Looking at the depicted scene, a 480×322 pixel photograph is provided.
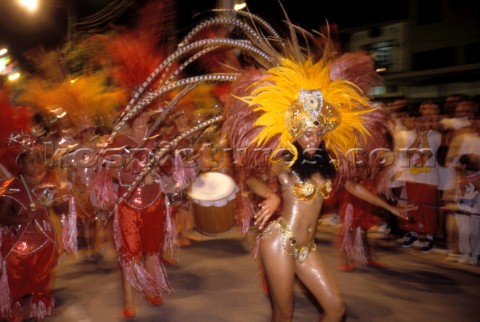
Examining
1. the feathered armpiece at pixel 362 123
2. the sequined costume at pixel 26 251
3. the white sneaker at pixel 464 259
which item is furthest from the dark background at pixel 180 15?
the sequined costume at pixel 26 251

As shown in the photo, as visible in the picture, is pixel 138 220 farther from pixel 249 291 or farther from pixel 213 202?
pixel 213 202

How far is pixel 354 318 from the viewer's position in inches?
160

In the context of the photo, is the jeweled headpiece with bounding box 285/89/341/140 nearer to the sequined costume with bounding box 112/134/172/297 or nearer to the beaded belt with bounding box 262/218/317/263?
the beaded belt with bounding box 262/218/317/263

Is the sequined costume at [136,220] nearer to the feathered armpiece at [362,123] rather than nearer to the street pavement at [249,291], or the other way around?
the street pavement at [249,291]

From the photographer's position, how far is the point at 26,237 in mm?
3748

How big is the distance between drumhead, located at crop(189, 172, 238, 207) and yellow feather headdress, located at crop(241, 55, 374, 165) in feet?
12.0

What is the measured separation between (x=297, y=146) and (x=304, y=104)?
0.93 ft

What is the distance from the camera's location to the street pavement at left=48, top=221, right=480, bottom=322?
4.19 metres

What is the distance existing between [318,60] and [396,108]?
4209mm

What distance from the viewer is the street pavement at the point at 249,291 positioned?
4.19m

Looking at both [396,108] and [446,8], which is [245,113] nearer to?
[396,108]

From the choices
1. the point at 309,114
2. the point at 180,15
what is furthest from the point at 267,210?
the point at 180,15

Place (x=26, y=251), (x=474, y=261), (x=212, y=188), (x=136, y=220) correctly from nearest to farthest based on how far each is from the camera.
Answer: (x=26, y=251) < (x=136, y=220) < (x=474, y=261) < (x=212, y=188)

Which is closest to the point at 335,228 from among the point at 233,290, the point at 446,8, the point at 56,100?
the point at 233,290
